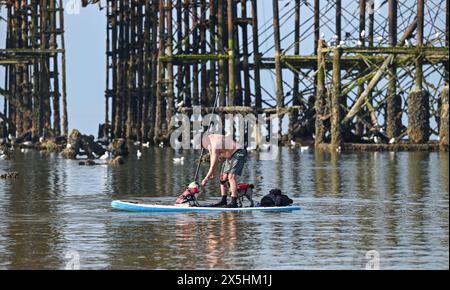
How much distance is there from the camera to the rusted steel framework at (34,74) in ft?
219

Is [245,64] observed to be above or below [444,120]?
above

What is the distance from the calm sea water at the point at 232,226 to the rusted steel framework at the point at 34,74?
1089 inches

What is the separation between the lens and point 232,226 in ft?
76.1

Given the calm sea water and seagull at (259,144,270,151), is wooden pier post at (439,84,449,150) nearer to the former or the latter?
seagull at (259,144,270,151)

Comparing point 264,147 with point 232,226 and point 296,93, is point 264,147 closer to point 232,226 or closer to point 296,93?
point 296,93

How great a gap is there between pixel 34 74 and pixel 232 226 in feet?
160

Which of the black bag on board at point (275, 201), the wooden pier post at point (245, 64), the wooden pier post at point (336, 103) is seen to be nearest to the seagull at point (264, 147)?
the wooden pier post at point (245, 64)

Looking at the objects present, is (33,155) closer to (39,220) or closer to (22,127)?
(22,127)

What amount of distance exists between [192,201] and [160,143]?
133 feet

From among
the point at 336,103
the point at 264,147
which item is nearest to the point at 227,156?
the point at 336,103

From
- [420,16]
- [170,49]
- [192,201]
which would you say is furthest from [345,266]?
[170,49]

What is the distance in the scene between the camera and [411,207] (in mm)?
27172

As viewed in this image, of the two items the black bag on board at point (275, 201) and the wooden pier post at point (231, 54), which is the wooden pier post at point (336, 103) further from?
the black bag on board at point (275, 201)

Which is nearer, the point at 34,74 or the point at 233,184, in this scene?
the point at 233,184
